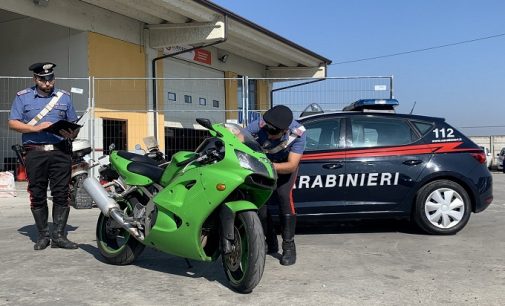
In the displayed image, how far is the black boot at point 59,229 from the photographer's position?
5.69 metres

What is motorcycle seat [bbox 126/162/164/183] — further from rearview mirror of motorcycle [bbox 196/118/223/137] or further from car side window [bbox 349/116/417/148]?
car side window [bbox 349/116/417/148]

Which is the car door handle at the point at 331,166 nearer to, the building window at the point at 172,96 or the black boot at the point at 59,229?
the black boot at the point at 59,229

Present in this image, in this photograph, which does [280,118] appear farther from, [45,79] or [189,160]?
[45,79]

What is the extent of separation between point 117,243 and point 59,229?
3.24 ft

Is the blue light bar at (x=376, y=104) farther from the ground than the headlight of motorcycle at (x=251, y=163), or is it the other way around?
the blue light bar at (x=376, y=104)

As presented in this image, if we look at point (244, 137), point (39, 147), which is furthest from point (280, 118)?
point (39, 147)

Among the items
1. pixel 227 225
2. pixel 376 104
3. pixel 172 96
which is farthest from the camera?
pixel 172 96

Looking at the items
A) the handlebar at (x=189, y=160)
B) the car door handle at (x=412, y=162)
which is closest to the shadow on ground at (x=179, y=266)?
the handlebar at (x=189, y=160)

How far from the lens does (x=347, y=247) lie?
575 cm

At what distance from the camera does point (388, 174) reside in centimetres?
626

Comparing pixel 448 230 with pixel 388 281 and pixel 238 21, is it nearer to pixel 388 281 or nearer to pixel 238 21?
pixel 388 281

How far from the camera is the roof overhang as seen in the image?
13430mm

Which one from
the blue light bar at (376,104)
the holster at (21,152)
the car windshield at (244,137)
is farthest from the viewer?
the blue light bar at (376,104)

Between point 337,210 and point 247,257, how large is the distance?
2534 mm
